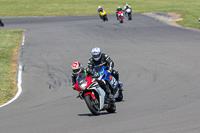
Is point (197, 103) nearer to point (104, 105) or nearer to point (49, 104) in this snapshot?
point (104, 105)

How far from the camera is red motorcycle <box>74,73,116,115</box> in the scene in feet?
31.8

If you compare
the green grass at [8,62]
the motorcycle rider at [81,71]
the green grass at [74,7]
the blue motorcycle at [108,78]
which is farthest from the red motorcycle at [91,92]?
the green grass at [74,7]

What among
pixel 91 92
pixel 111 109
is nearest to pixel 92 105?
pixel 91 92

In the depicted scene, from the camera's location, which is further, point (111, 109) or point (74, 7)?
point (74, 7)

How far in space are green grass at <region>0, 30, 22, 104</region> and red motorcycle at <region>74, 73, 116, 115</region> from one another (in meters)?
4.48

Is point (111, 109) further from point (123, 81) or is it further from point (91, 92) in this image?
point (123, 81)

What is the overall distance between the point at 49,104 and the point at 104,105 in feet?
8.61

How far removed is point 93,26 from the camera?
126ft

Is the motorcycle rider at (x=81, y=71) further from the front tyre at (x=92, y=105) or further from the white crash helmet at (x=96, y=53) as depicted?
the white crash helmet at (x=96, y=53)

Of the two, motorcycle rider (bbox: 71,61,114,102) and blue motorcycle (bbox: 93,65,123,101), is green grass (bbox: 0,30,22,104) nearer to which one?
blue motorcycle (bbox: 93,65,123,101)

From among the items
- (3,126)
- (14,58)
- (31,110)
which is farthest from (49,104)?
(14,58)

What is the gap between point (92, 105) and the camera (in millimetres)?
9789

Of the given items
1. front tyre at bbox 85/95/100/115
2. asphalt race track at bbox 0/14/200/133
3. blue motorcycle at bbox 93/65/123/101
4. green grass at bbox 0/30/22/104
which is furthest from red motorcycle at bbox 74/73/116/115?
green grass at bbox 0/30/22/104

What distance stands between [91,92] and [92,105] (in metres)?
0.31
